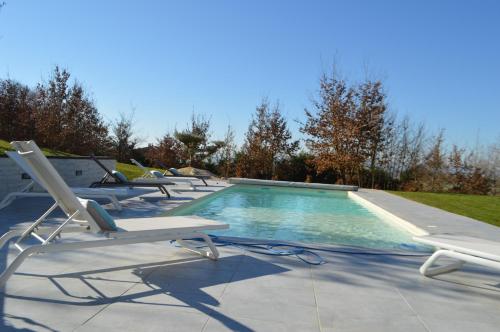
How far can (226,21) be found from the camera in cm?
1326

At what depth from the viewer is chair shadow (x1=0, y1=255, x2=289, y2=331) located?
2.79m

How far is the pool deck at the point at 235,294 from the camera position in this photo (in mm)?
2584

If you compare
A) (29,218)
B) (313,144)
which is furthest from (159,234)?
(313,144)

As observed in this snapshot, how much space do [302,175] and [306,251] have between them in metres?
15.0

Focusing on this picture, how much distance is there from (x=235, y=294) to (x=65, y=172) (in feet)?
26.1

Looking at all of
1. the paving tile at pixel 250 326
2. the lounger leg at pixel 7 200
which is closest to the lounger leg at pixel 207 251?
the paving tile at pixel 250 326

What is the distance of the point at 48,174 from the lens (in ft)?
10.8

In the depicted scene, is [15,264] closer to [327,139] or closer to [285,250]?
[285,250]

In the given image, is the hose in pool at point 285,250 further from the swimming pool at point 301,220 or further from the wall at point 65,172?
the wall at point 65,172

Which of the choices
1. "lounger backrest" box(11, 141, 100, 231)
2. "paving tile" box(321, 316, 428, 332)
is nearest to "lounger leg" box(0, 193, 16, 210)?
"lounger backrest" box(11, 141, 100, 231)

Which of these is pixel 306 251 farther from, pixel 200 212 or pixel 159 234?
pixel 200 212

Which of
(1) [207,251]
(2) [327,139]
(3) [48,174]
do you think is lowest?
(1) [207,251]

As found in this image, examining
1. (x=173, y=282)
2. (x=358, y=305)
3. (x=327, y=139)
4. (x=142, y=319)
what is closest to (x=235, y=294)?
(x=173, y=282)

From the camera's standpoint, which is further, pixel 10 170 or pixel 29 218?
pixel 10 170
